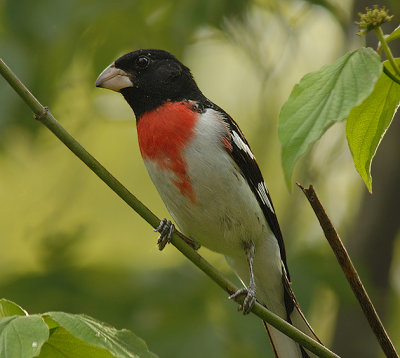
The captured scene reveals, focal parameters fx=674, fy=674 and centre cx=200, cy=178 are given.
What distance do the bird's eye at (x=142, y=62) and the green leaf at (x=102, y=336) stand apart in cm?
169

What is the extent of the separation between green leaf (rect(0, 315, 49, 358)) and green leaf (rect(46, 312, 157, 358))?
5 centimetres

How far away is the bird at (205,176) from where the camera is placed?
2762 mm

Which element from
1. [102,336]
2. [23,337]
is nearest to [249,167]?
[102,336]

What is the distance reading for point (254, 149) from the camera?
4.95 meters

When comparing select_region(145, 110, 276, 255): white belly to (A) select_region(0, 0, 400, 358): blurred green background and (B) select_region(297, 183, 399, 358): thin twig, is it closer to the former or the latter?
(A) select_region(0, 0, 400, 358): blurred green background

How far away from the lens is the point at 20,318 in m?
1.47

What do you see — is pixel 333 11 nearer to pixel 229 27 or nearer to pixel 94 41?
pixel 229 27

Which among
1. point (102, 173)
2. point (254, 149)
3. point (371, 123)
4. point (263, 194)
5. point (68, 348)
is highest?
point (102, 173)

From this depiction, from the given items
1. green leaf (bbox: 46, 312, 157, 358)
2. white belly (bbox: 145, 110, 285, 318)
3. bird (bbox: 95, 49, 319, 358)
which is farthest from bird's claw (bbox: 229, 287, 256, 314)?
green leaf (bbox: 46, 312, 157, 358)

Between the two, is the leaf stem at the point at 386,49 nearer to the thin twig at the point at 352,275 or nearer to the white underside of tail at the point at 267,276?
the thin twig at the point at 352,275

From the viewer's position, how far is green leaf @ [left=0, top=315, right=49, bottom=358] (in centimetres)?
138

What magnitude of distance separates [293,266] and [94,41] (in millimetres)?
1752

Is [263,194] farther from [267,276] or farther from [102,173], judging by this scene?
[102,173]

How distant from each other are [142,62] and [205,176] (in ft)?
2.31
